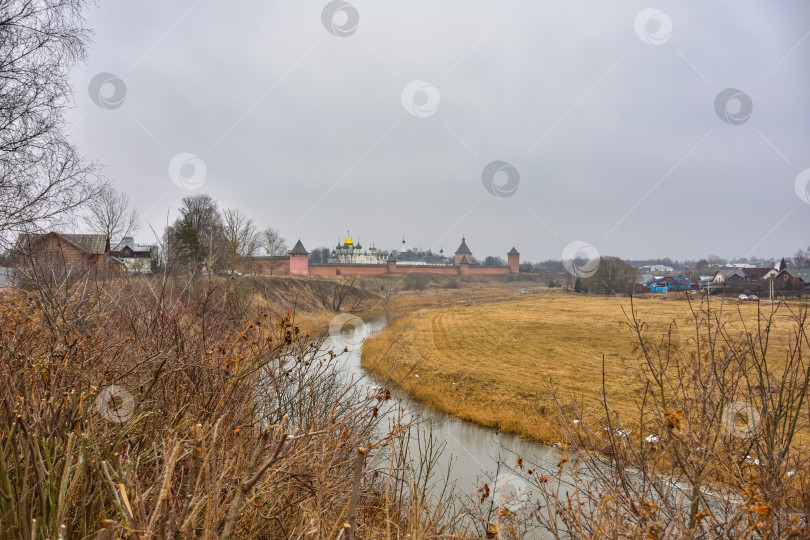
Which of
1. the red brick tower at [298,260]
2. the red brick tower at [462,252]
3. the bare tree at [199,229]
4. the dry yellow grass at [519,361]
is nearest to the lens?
the dry yellow grass at [519,361]

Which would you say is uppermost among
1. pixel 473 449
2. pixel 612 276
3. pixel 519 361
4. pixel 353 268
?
pixel 353 268

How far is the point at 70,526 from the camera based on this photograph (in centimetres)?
191

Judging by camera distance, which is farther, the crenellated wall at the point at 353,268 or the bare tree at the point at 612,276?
the crenellated wall at the point at 353,268

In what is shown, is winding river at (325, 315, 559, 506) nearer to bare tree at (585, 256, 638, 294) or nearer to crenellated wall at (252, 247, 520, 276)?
bare tree at (585, 256, 638, 294)

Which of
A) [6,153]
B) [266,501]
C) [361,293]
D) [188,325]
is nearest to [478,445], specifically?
[188,325]

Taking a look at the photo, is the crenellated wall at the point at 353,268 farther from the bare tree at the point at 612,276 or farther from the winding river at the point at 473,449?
the winding river at the point at 473,449

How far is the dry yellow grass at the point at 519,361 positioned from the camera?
1380cm

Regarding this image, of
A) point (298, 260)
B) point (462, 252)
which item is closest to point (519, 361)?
point (298, 260)

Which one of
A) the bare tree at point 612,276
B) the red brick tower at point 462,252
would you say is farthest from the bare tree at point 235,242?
the red brick tower at point 462,252

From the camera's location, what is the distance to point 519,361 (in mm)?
20516

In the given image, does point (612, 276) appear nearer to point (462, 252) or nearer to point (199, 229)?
point (199, 229)

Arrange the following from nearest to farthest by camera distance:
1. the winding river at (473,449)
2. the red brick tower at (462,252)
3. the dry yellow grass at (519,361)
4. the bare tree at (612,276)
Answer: the winding river at (473,449) → the dry yellow grass at (519,361) → the bare tree at (612,276) → the red brick tower at (462,252)

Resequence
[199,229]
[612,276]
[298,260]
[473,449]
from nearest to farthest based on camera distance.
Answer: [473,449]
[199,229]
[612,276]
[298,260]

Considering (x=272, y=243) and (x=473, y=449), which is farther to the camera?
(x=272, y=243)
